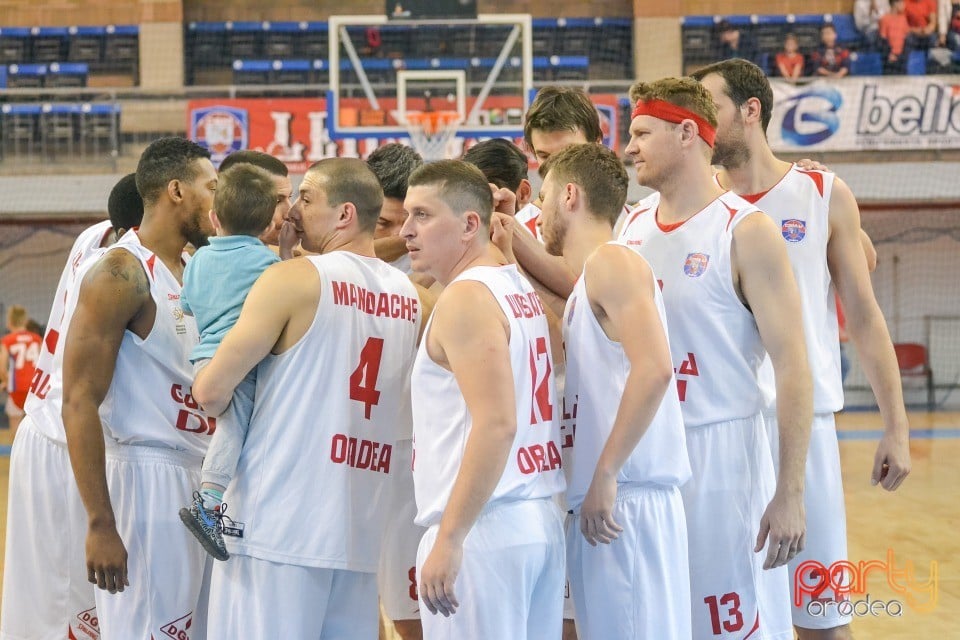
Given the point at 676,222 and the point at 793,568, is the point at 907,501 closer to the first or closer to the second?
the point at 793,568

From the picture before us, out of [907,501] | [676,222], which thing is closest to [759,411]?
[676,222]

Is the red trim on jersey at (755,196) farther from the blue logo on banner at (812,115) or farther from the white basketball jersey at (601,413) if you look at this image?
the blue logo on banner at (812,115)

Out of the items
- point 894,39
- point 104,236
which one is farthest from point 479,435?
point 894,39

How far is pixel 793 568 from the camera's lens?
13.0 ft

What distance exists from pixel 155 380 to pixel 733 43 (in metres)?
17.4

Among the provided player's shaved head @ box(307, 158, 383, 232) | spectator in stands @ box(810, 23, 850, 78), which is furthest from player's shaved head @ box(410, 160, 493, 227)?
spectator in stands @ box(810, 23, 850, 78)

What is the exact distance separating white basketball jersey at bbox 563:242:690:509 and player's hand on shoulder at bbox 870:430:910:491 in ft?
3.32

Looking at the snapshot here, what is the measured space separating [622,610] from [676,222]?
1304mm

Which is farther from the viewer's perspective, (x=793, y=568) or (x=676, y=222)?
(x=793, y=568)

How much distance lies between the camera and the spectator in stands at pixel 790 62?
61.0 feet

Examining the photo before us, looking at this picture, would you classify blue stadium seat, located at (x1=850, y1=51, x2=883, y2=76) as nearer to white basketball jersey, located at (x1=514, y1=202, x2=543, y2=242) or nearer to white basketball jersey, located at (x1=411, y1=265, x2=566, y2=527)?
white basketball jersey, located at (x1=514, y1=202, x2=543, y2=242)

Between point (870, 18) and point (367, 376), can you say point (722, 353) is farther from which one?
point (870, 18)

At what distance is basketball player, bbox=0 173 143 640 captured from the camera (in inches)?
160

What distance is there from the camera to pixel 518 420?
10.0 ft
